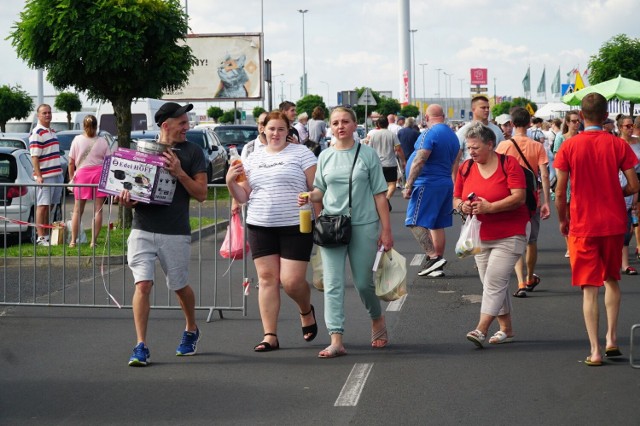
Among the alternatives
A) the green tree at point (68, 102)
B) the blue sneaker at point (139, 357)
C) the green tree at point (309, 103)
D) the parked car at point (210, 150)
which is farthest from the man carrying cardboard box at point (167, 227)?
the green tree at point (309, 103)

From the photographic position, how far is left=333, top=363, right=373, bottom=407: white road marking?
670 centimetres

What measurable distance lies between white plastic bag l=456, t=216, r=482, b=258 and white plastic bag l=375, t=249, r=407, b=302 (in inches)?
18.8

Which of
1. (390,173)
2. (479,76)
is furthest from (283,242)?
(479,76)

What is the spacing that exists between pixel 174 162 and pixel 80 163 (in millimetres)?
7994

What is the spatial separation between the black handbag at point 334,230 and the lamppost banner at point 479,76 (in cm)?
8860

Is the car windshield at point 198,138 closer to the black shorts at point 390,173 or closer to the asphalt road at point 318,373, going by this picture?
the black shorts at point 390,173

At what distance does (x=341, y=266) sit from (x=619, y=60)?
41.9 m

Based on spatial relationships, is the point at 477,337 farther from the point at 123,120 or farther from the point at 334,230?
the point at 123,120

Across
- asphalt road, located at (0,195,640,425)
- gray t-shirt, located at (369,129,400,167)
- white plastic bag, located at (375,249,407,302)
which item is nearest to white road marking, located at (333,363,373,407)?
asphalt road, located at (0,195,640,425)

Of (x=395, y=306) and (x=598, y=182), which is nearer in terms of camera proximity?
(x=598, y=182)

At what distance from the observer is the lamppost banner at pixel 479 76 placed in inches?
3773

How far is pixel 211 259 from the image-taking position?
1445 centimetres

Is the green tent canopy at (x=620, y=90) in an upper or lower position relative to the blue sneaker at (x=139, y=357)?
upper

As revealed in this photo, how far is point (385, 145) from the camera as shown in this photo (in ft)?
68.9
